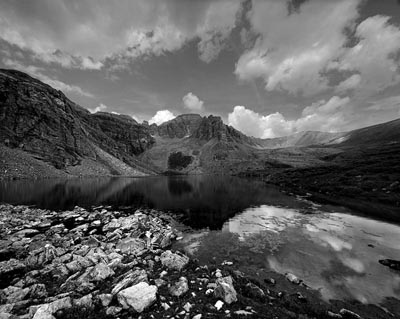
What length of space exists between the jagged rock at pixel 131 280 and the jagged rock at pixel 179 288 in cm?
218

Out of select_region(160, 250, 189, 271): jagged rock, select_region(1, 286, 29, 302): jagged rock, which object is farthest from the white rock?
select_region(1, 286, 29, 302): jagged rock

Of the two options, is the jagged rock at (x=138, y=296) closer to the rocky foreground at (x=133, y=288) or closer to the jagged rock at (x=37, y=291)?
the rocky foreground at (x=133, y=288)

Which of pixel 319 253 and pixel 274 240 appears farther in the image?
pixel 274 240

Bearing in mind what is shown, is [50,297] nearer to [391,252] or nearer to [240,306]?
[240,306]

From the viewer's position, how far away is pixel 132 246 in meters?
22.4

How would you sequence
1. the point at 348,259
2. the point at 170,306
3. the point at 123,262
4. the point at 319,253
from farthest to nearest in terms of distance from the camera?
the point at 319,253 → the point at 348,259 → the point at 123,262 → the point at 170,306

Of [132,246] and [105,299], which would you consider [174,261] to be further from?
[105,299]

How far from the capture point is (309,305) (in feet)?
45.4

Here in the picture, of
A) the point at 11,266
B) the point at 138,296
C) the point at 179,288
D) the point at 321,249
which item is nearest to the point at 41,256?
the point at 11,266

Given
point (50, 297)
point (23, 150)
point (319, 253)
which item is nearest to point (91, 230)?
point (50, 297)

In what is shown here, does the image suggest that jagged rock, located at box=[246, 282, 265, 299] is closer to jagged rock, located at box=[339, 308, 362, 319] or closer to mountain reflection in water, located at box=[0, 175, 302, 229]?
jagged rock, located at box=[339, 308, 362, 319]

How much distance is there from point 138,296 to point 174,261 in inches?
257

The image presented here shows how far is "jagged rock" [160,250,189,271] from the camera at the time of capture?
58.2ft

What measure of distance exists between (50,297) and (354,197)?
9291 centimetres
